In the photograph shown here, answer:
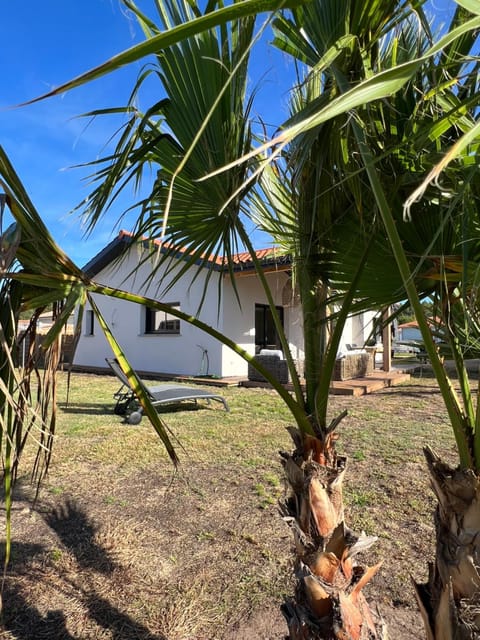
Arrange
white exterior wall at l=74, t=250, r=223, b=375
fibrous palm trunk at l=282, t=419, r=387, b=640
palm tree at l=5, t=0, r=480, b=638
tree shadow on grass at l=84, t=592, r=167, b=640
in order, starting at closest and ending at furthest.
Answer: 1. palm tree at l=5, t=0, r=480, b=638
2. fibrous palm trunk at l=282, t=419, r=387, b=640
3. tree shadow on grass at l=84, t=592, r=167, b=640
4. white exterior wall at l=74, t=250, r=223, b=375

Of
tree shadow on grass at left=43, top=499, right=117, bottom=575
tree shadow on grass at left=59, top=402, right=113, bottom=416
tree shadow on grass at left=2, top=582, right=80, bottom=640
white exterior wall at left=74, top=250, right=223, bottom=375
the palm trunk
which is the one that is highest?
white exterior wall at left=74, top=250, right=223, bottom=375

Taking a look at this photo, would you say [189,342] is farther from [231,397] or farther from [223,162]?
[223,162]

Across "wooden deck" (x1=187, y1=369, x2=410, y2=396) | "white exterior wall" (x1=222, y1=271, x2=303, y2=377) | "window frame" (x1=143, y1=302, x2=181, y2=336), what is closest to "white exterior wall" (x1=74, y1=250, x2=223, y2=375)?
"window frame" (x1=143, y1=302, x2=181, y2=336)

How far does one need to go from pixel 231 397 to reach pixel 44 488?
5810 mm

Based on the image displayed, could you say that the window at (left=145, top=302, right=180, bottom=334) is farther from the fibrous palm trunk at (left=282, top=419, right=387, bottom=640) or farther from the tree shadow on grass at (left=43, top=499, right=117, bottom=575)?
the fibrous palm trunk at (left=282, top=419, right=387, bottom=640)

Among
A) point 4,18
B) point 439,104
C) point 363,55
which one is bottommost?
point 439,104

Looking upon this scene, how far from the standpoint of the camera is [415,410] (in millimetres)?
8078

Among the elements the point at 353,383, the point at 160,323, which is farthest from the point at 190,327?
the point at 353,383

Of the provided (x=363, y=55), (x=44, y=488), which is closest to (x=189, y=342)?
(x=44, y=488)

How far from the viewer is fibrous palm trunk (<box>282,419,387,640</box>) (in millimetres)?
1809

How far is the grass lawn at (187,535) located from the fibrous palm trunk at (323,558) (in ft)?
2.18

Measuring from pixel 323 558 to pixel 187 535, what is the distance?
6.02 ft

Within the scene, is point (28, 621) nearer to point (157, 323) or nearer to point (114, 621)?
point (114, 621)

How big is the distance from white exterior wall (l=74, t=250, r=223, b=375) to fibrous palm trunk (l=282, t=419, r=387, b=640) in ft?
31.1
